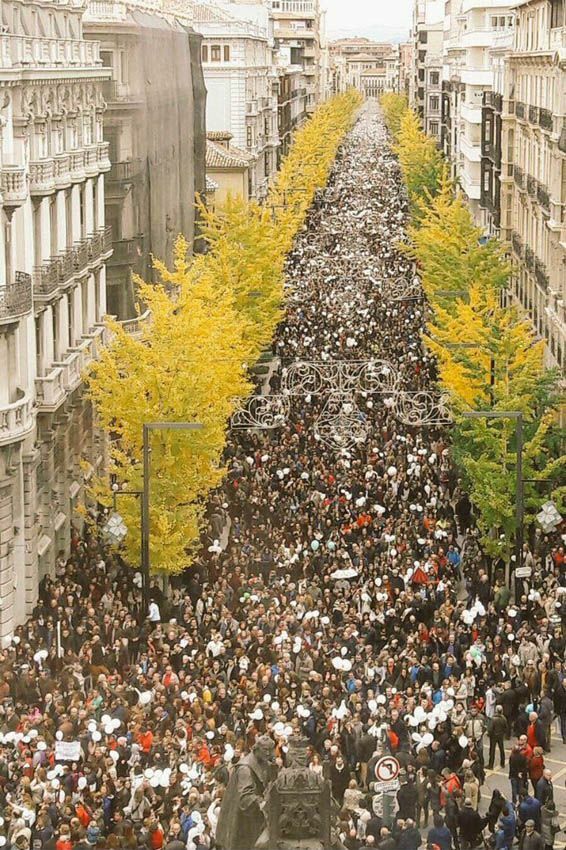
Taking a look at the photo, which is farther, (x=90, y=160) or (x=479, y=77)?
(x=479, y=77)

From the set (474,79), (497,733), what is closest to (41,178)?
(497,733)

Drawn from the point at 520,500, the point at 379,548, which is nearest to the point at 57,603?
the point at 379,548

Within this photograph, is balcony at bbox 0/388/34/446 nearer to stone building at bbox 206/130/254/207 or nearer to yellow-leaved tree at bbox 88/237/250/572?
yellow-leaved tree at bbox 88/237/250/572

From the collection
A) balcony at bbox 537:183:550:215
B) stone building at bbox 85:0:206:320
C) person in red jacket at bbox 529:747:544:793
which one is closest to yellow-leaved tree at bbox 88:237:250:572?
stone building at bbox 85:0:206:320

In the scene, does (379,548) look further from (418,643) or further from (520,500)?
(418,643)

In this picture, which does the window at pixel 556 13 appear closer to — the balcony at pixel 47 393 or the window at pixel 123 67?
the window at pixel 123 67

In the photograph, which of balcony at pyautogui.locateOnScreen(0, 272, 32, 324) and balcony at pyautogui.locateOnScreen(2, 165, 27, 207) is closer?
balcony at pyautogui.locateOnScreen(0, 272, 32, 324)

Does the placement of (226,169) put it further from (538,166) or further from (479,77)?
(538,166)
